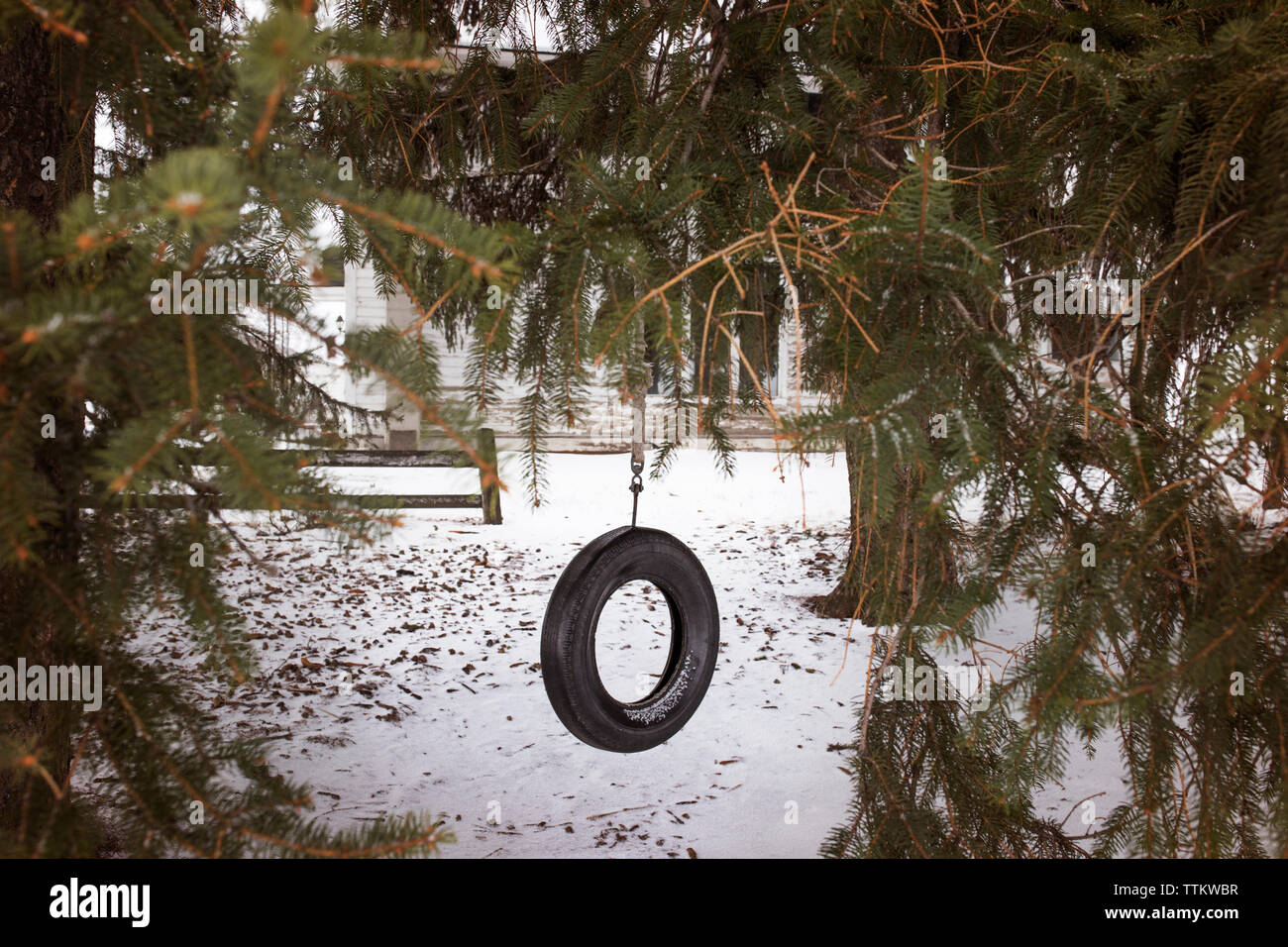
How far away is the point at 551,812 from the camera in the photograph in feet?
11.9

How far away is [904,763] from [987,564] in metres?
0.66

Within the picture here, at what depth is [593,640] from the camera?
83.0 inches

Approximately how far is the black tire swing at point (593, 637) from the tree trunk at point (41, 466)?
1076mm

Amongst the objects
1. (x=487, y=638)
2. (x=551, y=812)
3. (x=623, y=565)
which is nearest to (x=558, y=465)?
(x=487, y=638)

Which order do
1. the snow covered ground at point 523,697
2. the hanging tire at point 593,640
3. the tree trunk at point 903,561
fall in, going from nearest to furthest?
the tree trunk at point 903,561 → the hanging tire at point 593,640 → the snow covered ground at point 523,697

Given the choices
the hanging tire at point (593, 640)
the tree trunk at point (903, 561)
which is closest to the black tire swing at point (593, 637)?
the hanging tire at point (593, 640)

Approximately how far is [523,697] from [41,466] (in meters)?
3.55

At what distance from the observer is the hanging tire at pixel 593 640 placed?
7.07 ft

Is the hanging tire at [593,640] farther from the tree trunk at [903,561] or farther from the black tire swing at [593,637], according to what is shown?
the tree trunk at [903,561]

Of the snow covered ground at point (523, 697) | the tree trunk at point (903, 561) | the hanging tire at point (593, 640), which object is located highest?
the tree trunk at point (903, 561)

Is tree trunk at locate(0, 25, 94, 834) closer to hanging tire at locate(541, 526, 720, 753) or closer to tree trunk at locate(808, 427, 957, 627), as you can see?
hanging tire at locate(541, 526, 720, 753)

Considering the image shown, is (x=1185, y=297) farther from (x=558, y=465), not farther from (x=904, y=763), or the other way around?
(x=558, y=465)

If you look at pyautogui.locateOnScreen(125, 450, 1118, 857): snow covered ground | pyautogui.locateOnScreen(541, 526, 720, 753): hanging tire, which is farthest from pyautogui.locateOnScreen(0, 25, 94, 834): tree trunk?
pyautogui.locateOnScreen(541, 526, 720, 753): hanging tire
